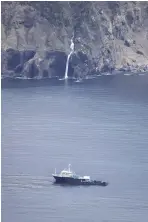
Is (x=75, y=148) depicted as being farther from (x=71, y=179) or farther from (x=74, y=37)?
(x=74, y=37)

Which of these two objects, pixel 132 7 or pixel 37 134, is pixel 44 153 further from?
pixel 132 7

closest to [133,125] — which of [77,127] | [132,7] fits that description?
[77,127]

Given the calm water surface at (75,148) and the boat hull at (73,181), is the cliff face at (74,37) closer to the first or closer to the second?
the calm water surface at (75,148)

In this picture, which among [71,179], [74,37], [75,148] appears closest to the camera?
[71,179]

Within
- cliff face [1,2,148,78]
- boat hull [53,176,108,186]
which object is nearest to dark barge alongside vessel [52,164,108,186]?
boat hull [53,176,108,186]

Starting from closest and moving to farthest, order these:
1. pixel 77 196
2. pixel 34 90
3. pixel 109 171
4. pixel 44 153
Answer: pixel 77 196 < pixel 109 171 < pixel 44 153 < pixel 34 90

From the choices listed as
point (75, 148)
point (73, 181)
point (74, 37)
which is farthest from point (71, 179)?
point (74, 37)
